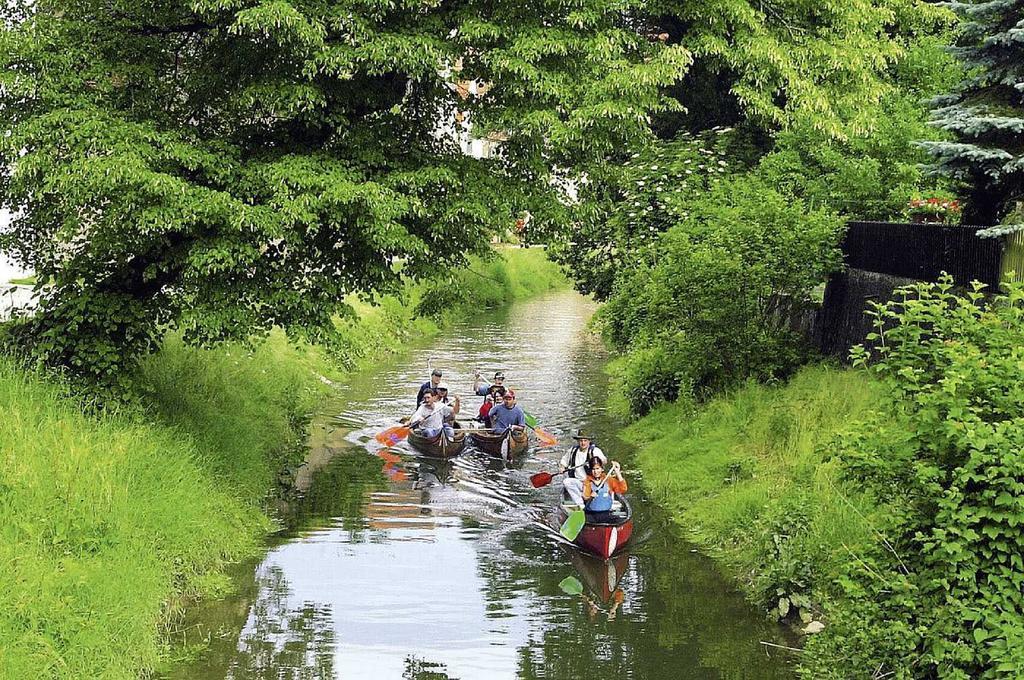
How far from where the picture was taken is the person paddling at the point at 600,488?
1537cm

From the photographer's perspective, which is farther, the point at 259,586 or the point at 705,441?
the point at 705,441

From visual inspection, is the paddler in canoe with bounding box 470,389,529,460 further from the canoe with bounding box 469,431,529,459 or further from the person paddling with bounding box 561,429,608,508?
the person paddling with bounding box 561,429,608,508

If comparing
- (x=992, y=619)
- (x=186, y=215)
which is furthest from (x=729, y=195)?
(x=992, y=619)

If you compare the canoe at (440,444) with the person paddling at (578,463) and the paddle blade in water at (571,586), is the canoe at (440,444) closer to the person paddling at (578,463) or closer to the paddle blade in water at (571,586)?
the person paddling at (578,463)

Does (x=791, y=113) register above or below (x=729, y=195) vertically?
above

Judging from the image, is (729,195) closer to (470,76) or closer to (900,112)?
(900,112)

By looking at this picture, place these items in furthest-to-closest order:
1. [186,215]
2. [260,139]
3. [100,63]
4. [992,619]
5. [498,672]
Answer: [260,139]
[100,63]
[186,215]
[498,672]
[992,619]

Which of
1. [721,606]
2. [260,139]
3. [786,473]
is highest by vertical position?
[260,139]

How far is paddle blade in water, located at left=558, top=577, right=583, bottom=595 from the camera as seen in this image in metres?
13.6

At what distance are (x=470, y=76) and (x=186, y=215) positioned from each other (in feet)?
13.4

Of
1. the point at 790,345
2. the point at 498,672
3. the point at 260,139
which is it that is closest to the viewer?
the point at 498,672

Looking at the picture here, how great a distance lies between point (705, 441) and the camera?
1861cm

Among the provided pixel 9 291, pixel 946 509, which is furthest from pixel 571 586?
pixel 9 291

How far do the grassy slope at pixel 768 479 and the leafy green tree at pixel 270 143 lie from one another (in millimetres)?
4568
